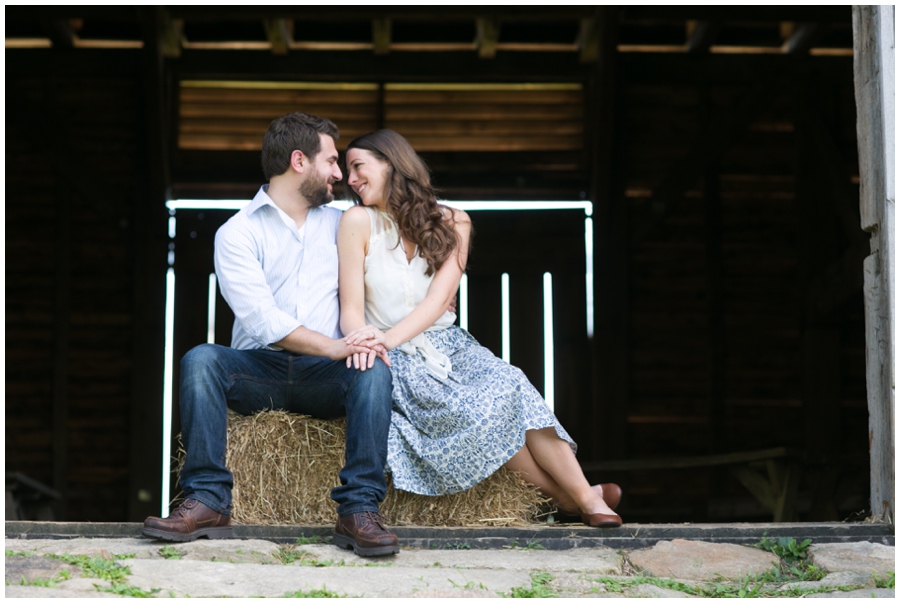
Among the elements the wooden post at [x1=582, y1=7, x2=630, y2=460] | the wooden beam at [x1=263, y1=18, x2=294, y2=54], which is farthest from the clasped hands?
the wooden post at [x1=582, y1=7, x2=630, y2=460]

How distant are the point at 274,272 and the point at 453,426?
29.8 inches

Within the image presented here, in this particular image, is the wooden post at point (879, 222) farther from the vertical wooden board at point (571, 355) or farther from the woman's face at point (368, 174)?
the vertical wooden board at point (571, 355)

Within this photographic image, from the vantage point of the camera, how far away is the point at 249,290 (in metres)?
3.17

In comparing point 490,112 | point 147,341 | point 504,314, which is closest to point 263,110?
point 490,112

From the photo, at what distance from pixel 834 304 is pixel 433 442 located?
5.02m

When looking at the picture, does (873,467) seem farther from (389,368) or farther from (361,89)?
(361,89)

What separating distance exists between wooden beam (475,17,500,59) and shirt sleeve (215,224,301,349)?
4.47m

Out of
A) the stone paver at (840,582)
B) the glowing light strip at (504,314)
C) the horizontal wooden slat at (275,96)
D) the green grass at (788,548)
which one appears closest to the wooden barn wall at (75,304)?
the horizontal wooden slat at (275,96)

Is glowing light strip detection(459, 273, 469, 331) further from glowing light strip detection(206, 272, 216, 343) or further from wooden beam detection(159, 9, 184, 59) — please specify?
wooden beam detection(159, 9, 184, 59)

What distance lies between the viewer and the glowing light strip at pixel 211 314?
26.8ft

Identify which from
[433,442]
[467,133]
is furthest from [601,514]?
[467,133]

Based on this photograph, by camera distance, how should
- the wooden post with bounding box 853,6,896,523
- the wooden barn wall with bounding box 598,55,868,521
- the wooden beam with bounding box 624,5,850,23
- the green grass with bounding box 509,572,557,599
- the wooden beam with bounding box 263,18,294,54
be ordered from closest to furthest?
the green grass with bounding box 509,572,557,599, the wooden post with bounding box 853,6,896,523, the wooden beam with bounding box 624,5,850,23, the wooden beam with bounding box 263,18,294,54, the wooden barn wall with bounding box 598,55,868,521

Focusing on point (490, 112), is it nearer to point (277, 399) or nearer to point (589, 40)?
point (589, 40)

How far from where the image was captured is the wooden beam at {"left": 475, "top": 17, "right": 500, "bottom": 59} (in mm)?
7349
